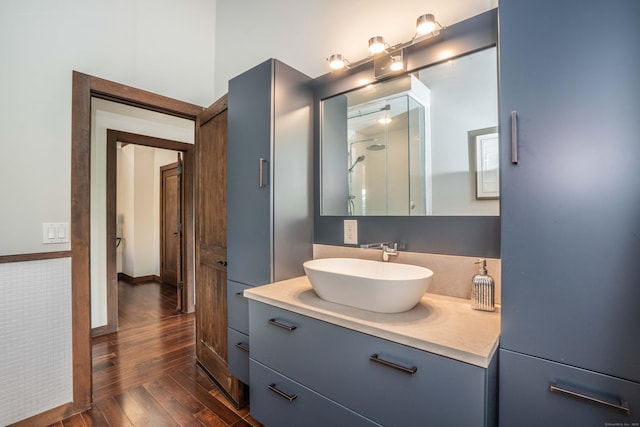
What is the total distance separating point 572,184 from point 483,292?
51 cm

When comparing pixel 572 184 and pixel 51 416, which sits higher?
pixel 572 184

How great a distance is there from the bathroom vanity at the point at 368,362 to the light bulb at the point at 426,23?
4.00 ft

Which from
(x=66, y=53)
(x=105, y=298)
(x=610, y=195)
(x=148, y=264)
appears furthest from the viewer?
(x=148, y=264)

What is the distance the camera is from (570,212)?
0.74 metres

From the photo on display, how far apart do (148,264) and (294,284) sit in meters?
4.67

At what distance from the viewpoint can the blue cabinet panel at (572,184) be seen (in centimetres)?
68

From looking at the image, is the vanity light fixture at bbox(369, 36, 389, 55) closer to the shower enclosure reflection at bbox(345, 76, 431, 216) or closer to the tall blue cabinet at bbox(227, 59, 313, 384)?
the shower enclosure reflection at bbox(345, 76, 431, 216)

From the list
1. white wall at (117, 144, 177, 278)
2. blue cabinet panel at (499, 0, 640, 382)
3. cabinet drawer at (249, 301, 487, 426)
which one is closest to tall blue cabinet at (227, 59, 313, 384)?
cabinet drawer at (249, 301, 487, 426)

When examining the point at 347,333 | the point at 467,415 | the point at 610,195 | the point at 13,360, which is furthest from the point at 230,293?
the point at 610,195

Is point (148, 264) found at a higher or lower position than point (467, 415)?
lower

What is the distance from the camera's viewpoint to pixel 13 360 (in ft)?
5.07

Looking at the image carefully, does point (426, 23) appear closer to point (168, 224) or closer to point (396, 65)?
point (396, 65)

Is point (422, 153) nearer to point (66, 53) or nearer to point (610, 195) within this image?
point (610, 195)

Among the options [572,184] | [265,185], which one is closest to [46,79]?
[265,185]
